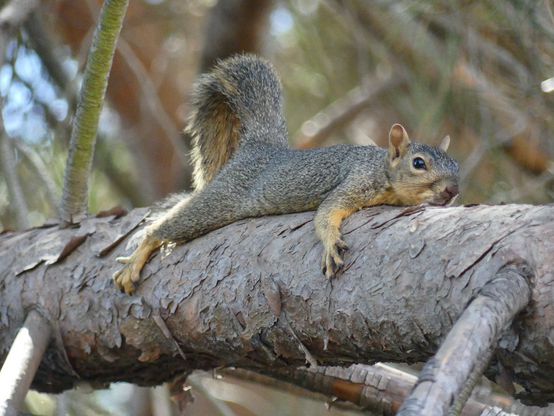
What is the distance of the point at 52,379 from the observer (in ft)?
5.44

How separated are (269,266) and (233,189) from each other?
1.71ft

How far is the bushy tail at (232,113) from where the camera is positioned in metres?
1.93

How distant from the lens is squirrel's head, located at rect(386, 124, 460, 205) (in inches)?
60.6

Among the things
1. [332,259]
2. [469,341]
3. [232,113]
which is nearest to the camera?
[469,341]

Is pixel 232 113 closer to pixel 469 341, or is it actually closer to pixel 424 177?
pixel 424 177

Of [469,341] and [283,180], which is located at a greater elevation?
[283,180]

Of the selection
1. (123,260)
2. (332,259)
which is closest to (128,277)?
(123,260)

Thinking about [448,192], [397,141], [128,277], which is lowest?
[128,277]

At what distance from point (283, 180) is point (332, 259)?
0.57 m

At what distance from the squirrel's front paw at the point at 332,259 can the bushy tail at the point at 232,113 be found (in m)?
0.78

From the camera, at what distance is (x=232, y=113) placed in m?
2.08

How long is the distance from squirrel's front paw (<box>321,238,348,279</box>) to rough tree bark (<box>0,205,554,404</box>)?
Result: 0.01 metres

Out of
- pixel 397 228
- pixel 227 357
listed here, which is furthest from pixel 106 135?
pixel 397 228

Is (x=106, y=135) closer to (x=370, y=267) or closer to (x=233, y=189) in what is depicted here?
(x=233, y=189)
